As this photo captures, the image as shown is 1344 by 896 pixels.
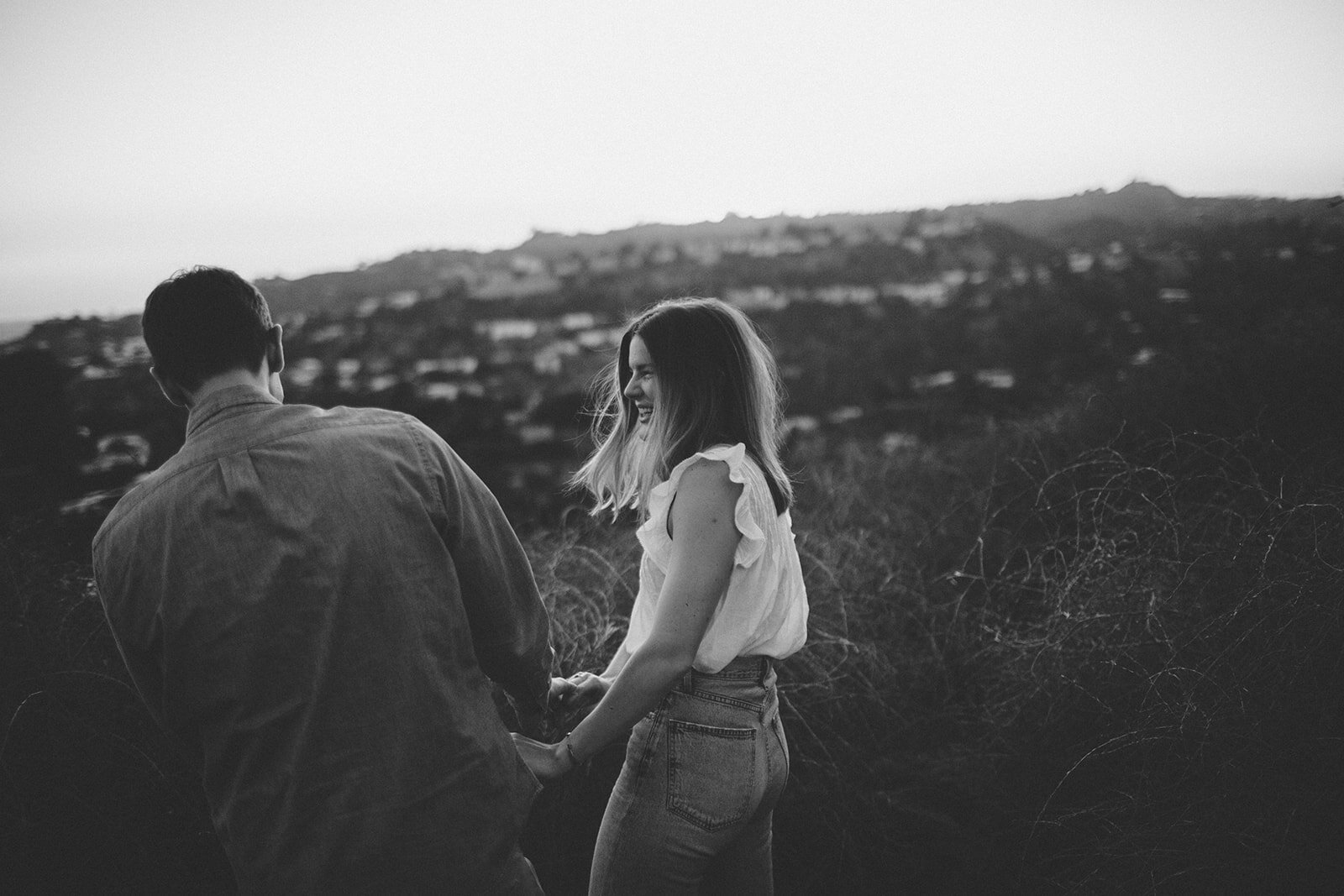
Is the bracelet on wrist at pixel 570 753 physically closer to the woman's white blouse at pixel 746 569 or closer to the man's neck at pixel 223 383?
the woman's white blouse at pixel 746 569

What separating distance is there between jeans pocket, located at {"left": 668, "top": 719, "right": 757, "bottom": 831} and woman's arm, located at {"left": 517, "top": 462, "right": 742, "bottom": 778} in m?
0.13

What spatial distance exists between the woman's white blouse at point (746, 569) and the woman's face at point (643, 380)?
0.57 feet

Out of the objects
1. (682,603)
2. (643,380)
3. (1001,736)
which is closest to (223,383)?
(643,380)

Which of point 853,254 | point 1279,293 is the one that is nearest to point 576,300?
point 853,254

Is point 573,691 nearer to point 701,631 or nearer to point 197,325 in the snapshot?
point 701,631

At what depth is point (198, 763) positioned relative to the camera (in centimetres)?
110

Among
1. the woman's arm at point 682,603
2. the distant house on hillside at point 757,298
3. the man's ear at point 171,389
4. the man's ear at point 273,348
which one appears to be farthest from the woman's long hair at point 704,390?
the distant house on hillside at point 757,298

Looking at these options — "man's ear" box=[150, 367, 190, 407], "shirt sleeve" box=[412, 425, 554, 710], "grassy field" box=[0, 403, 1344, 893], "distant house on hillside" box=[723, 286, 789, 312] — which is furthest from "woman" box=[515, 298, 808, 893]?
"distant house on hillside" box=[723, 286, 789, 312]

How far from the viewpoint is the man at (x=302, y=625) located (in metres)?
1.00

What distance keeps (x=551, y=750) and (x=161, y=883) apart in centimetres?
170

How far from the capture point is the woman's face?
1.34m

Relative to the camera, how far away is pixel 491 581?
1.23m

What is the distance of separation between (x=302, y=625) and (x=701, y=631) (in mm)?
592

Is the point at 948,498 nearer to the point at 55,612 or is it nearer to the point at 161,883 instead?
the point at 161,883
